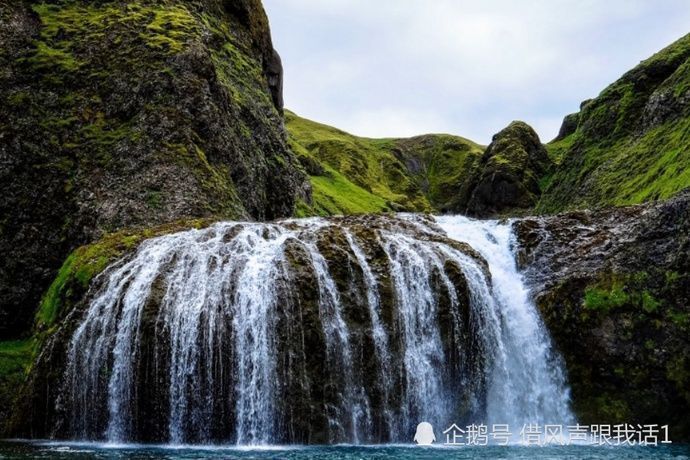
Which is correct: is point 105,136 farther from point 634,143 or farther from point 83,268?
point 634,143

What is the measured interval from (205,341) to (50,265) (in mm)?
17671

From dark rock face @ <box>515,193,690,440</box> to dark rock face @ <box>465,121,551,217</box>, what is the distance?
86.9 meters

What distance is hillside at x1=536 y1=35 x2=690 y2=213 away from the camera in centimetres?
5481

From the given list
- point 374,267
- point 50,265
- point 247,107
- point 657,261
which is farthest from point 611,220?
point 247,107

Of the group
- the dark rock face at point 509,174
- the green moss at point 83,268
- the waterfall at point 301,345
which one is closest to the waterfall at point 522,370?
the waterfall at point 301,345

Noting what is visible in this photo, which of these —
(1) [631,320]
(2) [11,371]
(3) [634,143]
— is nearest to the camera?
(1) [631,320]

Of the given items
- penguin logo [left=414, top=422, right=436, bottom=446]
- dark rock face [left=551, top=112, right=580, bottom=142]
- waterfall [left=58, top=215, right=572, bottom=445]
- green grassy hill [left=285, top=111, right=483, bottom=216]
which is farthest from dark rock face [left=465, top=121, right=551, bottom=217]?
penguin logo [left=414, top=422, right=436, bottom=446]

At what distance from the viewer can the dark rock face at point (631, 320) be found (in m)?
25.2

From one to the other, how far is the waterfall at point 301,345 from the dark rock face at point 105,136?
430 inches

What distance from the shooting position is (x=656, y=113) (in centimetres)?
6694

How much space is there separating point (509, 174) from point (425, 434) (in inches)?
3939

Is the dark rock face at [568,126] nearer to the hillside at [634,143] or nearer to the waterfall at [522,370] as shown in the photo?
the hillside at [634,143]

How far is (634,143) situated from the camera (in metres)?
69.2

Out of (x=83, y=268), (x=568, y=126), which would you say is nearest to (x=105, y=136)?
(x=83, y=268)
